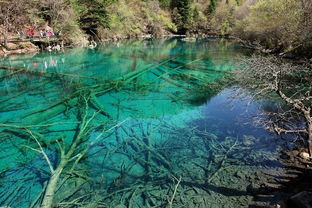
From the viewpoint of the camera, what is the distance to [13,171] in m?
6.96

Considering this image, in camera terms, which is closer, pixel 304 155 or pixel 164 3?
pixel 304 155

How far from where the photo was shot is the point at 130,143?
27.9 feet

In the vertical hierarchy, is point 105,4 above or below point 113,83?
above

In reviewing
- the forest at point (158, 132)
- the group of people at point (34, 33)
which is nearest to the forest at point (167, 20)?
the forest at point (158, 132)

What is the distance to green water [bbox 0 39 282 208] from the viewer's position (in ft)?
19.7

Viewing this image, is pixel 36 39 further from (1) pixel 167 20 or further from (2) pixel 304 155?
(1) pixel 167 20

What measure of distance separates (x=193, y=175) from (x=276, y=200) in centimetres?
213

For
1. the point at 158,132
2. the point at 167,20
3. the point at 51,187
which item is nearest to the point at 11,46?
the point at 158,132

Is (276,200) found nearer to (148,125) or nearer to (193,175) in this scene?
(193,175)

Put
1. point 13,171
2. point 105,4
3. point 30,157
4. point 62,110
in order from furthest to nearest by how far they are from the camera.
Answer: point 105,4
point 62,110
point 30,157
point 13,171

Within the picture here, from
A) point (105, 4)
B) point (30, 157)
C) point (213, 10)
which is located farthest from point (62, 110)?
point (213, 10)

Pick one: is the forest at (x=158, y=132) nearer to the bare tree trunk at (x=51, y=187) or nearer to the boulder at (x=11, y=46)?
the bare tree trunk at (x=51, y=187)

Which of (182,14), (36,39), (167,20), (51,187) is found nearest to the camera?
(51,187)

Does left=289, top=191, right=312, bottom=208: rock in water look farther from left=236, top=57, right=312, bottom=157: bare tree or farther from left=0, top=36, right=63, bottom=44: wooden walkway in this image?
left=0, top=36, right=63, bottom=44: wooden walkway
